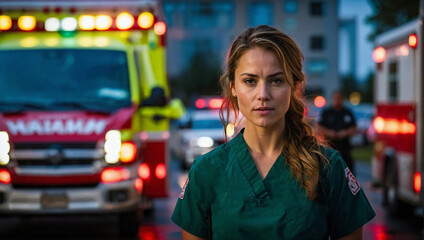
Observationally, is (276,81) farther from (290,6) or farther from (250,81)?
(290,6)

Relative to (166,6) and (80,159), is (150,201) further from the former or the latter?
(166,6)

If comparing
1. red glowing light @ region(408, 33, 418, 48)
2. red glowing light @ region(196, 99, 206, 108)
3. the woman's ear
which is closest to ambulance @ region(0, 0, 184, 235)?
red glowing light @ region(408, 33, 418, 48)

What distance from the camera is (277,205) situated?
2629 mm

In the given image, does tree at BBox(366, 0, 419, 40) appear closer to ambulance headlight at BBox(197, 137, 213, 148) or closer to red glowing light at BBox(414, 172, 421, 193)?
ambulance headlight at BBox(197, 137, 213, 148)

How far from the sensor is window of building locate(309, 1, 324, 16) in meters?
67.8

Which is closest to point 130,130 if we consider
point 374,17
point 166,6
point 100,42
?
point 100,42

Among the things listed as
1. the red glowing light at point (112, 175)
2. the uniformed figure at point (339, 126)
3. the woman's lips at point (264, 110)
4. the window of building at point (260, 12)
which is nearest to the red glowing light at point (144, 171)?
the red glowing light at point (112, 175)

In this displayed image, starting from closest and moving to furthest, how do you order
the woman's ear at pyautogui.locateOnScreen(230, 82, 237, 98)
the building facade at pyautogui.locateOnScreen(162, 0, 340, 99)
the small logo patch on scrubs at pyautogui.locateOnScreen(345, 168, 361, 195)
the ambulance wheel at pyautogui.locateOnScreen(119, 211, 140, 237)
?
the small logo patch on scrubs at pyautogui.locateOnScreen(345, 168, 361, 195) → the woman's ear at pyautogui.locateOnScreen(230, 82, 237, 98) → the ambulance wheel at pyautogui.locateOnScreen(119, 211, 140, 237) → the building facade at pyautogui.locateOnScreen(162, 0, 340, 99)

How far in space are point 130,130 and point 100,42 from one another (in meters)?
1.37

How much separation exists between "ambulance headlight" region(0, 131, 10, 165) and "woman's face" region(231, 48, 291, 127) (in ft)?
20.2

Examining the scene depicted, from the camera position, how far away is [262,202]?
263 centimetres

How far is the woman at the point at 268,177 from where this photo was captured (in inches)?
103

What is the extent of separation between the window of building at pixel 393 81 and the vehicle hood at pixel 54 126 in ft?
15.8

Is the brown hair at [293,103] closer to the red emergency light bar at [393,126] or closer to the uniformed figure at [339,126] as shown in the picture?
the red emergency light bar at [393,126]
